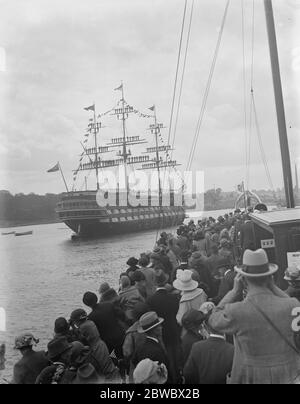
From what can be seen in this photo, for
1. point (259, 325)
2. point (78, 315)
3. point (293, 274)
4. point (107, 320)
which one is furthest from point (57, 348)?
point (293, 274)

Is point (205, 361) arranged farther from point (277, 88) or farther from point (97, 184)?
point (97, 184)

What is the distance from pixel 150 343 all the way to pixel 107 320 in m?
0.98

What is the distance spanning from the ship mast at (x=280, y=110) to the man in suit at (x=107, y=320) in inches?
151

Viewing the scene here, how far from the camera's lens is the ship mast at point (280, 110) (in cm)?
670

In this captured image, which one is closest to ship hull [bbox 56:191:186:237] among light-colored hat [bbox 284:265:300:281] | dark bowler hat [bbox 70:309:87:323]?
dark bowler hat [bbox 70:309:87:323]

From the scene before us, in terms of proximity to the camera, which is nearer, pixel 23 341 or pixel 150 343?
pixel 150 343

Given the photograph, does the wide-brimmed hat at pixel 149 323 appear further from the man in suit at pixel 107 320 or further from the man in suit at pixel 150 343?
the man in suit at pixel 107 320

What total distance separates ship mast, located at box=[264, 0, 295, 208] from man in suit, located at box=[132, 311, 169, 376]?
428cm

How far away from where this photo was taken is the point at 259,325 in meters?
2.36

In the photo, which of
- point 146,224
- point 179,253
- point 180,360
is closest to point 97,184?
point 146,224

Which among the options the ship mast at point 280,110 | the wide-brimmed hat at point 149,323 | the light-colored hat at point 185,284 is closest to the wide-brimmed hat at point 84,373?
the wide-brimmed hat at point 149,323

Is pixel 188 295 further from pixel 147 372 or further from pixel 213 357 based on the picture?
pixel 147 372

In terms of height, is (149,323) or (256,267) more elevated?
(256,267)
